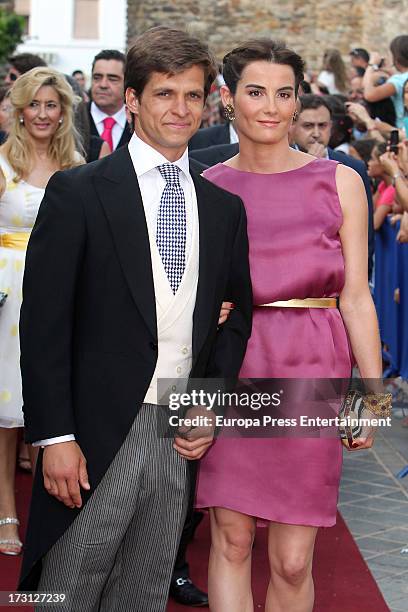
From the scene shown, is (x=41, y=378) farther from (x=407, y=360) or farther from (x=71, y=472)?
(x=407, y=360)

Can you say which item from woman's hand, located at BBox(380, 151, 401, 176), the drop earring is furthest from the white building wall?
the drop earring

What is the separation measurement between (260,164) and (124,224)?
94 cm

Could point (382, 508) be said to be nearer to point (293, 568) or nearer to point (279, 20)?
point (293, 568)

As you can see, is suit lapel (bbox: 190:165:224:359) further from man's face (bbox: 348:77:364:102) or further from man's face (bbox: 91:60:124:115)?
man's face (bbox: 348:77:364:102)

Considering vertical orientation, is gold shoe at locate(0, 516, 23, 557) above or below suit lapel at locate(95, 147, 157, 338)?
below

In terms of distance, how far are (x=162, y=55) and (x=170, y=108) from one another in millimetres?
156

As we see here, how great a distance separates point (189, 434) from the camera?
152 inches

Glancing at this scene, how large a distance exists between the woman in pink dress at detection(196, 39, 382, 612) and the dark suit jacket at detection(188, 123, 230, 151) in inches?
135

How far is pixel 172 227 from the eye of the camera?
386 cm

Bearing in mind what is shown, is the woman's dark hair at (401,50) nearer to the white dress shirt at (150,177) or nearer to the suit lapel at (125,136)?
the suit lapel at (125,136)

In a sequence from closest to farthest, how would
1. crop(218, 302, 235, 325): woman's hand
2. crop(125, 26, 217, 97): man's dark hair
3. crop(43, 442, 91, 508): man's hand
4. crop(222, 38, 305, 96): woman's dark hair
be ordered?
crop(43, 442, 91, 508): man's hand, crop(125, 26, 217, 97): man's dark hair, crop(218, 302, 235, 325): woman's hand, crop(222, 38, 305, 96): woman's dark hair

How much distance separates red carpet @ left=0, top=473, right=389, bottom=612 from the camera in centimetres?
558

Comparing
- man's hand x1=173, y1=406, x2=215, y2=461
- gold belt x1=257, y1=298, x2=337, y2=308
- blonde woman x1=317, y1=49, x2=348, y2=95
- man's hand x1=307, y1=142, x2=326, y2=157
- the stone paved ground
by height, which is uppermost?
gold belt x1=257, y1=298, x2=337, y2=308

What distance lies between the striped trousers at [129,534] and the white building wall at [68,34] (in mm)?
52580
